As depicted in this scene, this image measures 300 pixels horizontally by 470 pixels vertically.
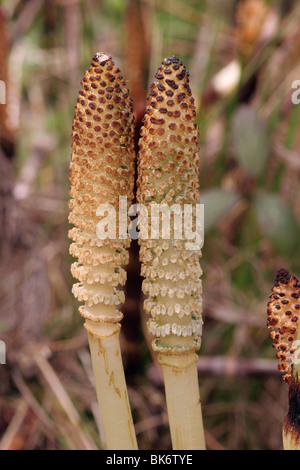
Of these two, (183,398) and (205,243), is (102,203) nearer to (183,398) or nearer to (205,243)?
(183,398)

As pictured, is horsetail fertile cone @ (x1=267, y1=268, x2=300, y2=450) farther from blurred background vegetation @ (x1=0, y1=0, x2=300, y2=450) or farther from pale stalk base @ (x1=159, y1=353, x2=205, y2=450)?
blurred background vegetation @ (x1=0, y1=0, x2=300, y2=450)

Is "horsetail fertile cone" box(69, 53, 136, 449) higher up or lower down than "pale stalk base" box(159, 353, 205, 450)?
higher up

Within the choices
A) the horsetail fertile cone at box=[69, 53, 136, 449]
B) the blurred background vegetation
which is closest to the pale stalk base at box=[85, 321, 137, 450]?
the horsetail fertile cone at box=[69, 53, 136, 449]

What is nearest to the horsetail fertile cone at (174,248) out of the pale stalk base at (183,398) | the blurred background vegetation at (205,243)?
the pale stalk base at (183,398)

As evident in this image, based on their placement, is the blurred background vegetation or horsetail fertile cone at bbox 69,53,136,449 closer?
horsetail fertile cone at bbox 69,53,136,449

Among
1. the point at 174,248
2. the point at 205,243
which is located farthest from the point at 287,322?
the point at 205,243
